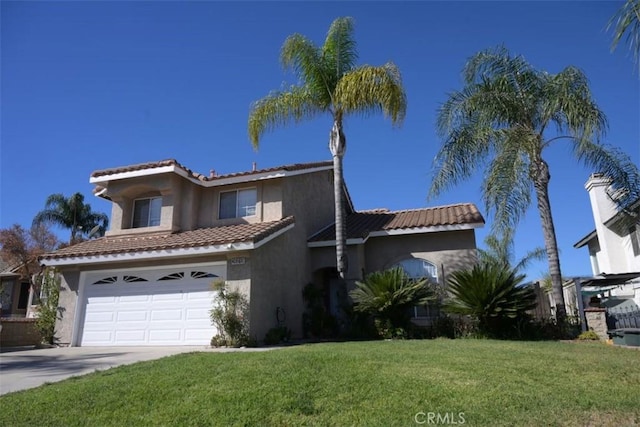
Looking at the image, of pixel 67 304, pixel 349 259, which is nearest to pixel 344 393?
pixel 349 259

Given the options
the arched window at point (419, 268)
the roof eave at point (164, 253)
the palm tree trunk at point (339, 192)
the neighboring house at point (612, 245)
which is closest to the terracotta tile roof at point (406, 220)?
the palm tree trunk at point (339, 192)

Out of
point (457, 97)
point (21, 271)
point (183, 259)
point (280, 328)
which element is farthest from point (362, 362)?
point (21, 271)

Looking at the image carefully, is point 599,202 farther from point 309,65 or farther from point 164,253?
point 164,253

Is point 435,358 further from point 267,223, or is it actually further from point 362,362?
point 267,223

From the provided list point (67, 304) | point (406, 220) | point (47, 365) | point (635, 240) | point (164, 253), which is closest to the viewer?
point (47, 365)

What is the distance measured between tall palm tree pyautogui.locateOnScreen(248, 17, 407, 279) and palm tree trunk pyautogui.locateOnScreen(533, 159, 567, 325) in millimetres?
4913

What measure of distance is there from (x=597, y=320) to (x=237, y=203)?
1242 cm

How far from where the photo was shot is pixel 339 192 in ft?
51.4

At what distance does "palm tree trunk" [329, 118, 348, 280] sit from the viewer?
50.2 feet

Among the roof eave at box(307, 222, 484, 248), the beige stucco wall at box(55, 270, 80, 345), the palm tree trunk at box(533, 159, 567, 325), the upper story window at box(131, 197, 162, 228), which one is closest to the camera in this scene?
the palm tree trunk at box(533, 159, 567, 325)

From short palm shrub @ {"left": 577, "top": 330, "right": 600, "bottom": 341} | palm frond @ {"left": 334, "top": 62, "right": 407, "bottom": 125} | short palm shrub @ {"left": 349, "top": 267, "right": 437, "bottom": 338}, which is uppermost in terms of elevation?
palm frond @ {"left": 334, "top": 62, "right": 407, "bottom": 125}

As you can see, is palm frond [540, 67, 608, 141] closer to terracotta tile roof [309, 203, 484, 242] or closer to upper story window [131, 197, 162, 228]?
terracotta tile roof [309, 203, 484, 242]

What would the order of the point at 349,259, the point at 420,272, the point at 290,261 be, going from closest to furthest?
the point at 290,261
the point at 349,259
the point at 420,272

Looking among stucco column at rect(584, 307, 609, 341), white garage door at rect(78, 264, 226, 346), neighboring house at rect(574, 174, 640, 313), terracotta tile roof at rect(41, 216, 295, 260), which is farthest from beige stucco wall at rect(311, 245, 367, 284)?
neighboring house at rect(574, 174, 640, 313)
